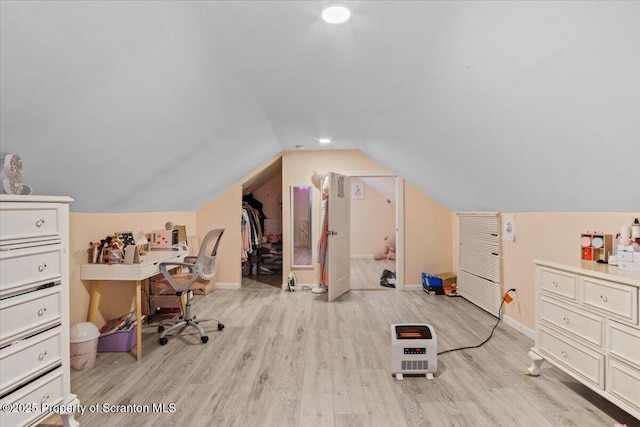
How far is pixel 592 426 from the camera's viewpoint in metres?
1.94

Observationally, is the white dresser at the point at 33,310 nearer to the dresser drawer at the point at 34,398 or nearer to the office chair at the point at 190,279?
the dresser drawer at the point at 34,398

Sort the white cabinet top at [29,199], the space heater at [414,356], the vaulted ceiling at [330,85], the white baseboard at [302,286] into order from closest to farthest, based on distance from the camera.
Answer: the vaulted ceiling at [330,85] → the white cabinet top at [29,199] → the space heater at [414,356] → the white baseboard at [302,286]

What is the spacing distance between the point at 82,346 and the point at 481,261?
169 inches

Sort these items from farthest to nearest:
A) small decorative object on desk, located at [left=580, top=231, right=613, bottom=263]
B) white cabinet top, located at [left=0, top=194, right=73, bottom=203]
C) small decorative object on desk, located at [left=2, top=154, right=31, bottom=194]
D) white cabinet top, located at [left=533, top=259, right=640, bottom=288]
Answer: small decorative object on desk, located at [left=580, top=231, right=613, bottom=263] → white cabinet top, located at [left=533, top=259, right=640, bottom=288] → small decorative object on desk, located at [left=2, top=154, right=31, bottom=194] → white cabinet top, located at [left=0, top=194, right=73, bottom=203]

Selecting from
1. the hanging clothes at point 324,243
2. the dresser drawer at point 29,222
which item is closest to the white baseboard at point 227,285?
the hanging clothes at point 324,243

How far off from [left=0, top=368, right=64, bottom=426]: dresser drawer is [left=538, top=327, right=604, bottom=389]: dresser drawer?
10.0ft

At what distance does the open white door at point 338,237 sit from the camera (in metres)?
4.82

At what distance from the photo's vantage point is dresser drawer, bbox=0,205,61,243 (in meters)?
1.55

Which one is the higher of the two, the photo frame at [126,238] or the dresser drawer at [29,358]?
the photo frame at [126,238]

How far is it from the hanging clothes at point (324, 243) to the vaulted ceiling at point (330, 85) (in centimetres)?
196

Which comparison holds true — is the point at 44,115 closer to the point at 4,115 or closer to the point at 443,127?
the point at 4,115

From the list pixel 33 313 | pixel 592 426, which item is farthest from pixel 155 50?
pixel 592 426

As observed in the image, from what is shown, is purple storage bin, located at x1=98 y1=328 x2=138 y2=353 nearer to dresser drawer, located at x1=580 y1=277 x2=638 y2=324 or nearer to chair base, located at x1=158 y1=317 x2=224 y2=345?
chair base, located at x1=158 y1=317 x2=224 y2=345

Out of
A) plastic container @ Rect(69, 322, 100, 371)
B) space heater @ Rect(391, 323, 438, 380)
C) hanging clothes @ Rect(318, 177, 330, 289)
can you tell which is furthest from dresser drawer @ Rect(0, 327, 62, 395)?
hanging clothes @ Rect(318, 177, 330, 289)
